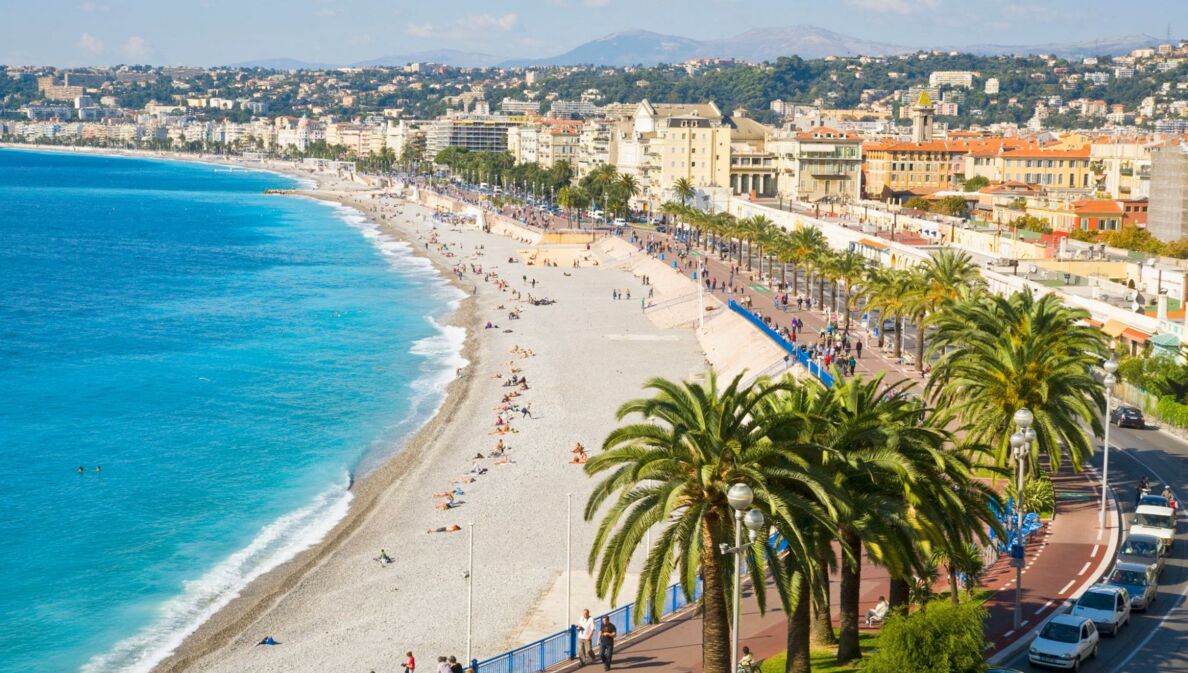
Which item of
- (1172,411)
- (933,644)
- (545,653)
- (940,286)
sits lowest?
(545,653)

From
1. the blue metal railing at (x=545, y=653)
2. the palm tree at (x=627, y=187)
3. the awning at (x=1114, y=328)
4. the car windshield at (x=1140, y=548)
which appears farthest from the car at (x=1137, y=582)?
the palm tree at (x=627, y=187)

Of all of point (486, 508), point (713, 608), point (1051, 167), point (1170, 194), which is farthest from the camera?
point (1051, 167)

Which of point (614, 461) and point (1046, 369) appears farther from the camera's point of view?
point (1046, 369)

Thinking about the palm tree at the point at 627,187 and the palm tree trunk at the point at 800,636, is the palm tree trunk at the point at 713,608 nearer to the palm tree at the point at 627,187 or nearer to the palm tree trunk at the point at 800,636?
the palm tree trunk at the point at 800,636

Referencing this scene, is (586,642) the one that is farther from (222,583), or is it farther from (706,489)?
(222,583)

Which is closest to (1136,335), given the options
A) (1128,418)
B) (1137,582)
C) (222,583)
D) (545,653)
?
(1128,418)

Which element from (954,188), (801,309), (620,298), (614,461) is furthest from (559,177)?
(614,461)

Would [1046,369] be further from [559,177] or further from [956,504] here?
[559,177]
